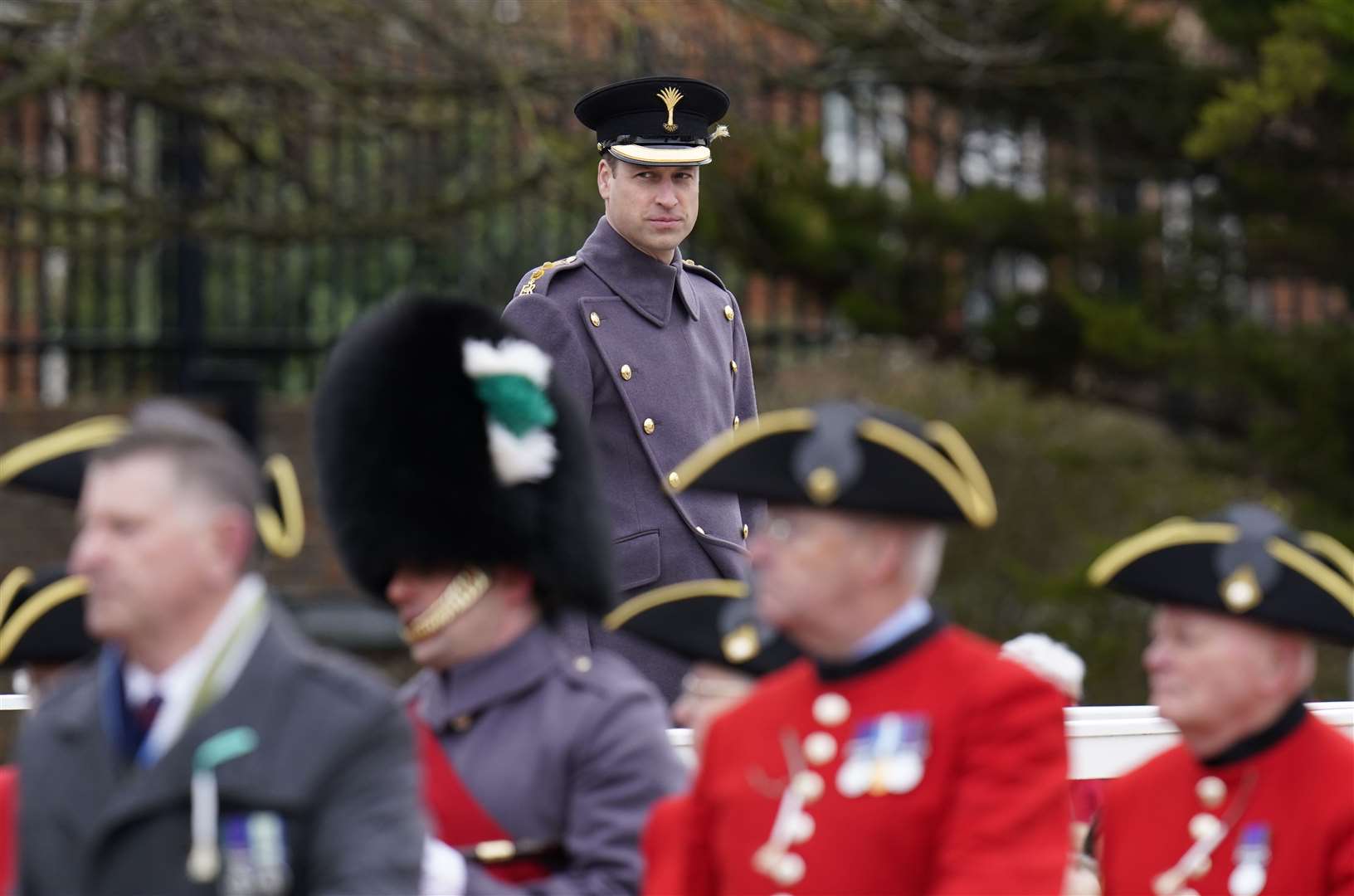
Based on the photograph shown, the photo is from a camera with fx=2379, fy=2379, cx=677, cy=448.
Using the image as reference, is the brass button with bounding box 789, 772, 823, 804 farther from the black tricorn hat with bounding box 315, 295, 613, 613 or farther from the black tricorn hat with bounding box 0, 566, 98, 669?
the black tricorn hat with bounding box 0, 566, 98, 669

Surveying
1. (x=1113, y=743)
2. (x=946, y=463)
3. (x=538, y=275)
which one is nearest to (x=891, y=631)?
(x=946, y=463)

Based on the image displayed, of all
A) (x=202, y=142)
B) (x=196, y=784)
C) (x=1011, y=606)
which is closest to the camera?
(x=196, y=784)

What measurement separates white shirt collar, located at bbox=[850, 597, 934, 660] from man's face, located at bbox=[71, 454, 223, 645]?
892 millimetres

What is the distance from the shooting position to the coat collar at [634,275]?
18.0 feet

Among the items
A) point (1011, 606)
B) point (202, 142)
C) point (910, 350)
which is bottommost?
point (1011, 606)

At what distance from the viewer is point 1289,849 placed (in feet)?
11.9

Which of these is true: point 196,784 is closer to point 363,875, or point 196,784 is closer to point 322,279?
point 363,875

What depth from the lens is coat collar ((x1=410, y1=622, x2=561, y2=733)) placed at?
3705 millimetres

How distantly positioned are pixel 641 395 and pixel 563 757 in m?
1.84

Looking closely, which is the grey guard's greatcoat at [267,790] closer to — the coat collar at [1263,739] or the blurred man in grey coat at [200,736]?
the blurred man in grey coat at [200,736]

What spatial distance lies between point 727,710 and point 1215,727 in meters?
0.74

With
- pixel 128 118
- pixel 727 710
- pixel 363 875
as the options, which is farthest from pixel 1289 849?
pixel 128 118

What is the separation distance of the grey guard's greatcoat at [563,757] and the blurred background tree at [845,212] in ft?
20.7

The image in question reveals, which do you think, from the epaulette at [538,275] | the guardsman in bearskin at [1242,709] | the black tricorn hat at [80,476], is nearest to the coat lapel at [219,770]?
the black tricorn hat at [80,476]
